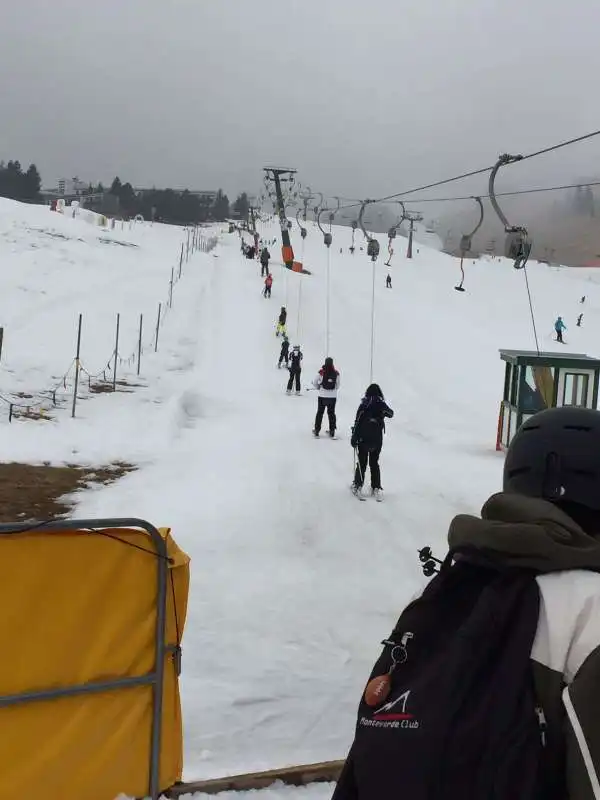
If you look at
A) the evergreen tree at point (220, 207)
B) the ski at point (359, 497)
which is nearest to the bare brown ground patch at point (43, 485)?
the ski at point (359, 497)

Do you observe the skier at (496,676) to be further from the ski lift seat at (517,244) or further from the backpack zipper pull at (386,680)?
the ski lift seat at (517,244)

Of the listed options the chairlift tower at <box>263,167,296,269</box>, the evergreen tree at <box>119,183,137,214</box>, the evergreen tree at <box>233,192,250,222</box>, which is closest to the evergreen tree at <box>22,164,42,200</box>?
the evergreen tree at <box>119,183,137,214</box>

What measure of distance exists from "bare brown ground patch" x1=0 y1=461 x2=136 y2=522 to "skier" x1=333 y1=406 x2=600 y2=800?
24.7 feet

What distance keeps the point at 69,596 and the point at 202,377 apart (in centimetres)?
1821

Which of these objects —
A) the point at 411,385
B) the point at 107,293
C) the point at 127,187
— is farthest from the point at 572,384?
the point at 127,187

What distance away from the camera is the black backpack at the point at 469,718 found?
1275 mm

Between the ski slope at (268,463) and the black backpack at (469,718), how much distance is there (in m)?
2.63

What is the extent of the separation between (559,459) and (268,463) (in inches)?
406

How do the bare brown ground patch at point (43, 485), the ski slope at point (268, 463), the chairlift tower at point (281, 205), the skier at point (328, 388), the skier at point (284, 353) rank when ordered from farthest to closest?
the chairlift tower at point (281, 205), the skier at point (284, 353), the skier at point (328, 388), the bare brown ground patch at point (43, 485), the ski slope at point (268, 463)

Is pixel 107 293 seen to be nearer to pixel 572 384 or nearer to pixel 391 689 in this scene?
pixel 572 384

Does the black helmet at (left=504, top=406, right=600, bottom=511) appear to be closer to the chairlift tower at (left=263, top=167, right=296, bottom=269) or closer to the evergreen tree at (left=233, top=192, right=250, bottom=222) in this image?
the chairlift tower at (left=263, top=167, right=296, bottom=269)

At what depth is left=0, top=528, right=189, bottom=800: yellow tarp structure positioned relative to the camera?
10.3 ft

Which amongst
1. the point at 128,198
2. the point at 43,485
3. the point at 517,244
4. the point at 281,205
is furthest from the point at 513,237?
the point at 128,198

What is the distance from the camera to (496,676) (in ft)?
4.33
